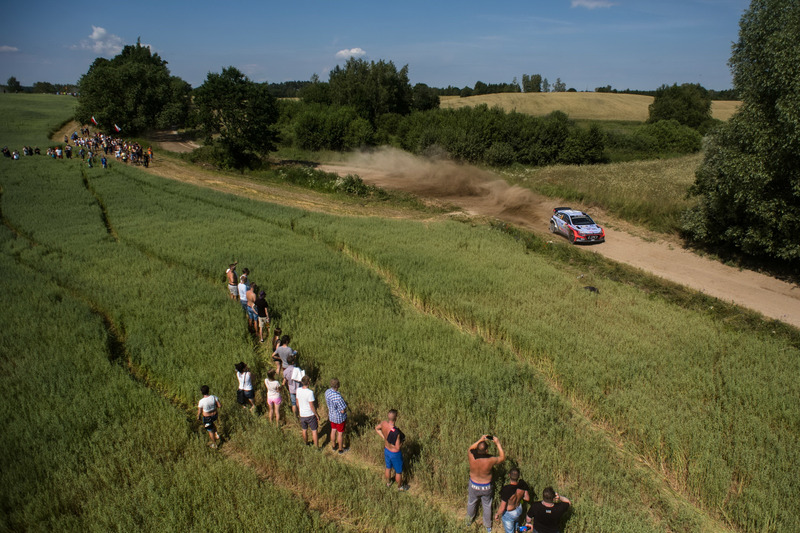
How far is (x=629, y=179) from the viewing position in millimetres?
36938

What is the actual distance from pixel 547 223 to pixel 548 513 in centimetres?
2631

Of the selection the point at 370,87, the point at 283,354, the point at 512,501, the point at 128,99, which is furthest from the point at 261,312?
the point at 370,87

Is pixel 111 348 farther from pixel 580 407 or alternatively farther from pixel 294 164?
pixel 294 164

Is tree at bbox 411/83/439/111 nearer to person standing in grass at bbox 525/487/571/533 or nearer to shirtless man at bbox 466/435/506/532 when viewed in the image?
shirtless man at bbox 466/435/506/532

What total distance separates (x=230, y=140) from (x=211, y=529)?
140 ft

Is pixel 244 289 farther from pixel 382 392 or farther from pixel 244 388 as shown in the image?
pixel 382 392

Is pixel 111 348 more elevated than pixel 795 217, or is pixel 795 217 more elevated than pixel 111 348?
pixel 795 217

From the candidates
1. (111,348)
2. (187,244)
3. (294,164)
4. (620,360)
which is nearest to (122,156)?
(294,164)

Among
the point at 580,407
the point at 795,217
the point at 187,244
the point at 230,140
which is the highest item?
the point at 230,140

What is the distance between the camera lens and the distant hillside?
95812 millimetres

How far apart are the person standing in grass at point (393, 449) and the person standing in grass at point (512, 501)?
180 centimetres

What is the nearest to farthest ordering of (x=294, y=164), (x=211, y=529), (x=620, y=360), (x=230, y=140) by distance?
(x=211, y=529)
(x=620, y=360)
(x=230, y=140)
(x=294, y=164)

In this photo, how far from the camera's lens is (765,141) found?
19.8m

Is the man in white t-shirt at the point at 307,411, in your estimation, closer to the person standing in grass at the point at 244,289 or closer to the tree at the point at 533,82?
the person standing in grass at the point at 244,289
